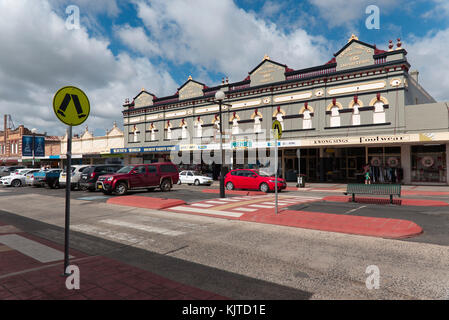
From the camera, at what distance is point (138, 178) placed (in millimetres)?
17891

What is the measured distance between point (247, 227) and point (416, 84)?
85.3ft

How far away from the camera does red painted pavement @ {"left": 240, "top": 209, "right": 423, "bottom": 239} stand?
7.36 metres

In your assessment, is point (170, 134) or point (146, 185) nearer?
point (146, 185)

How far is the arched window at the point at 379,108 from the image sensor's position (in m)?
23.0

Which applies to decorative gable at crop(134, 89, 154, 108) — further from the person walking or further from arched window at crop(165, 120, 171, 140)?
the person walking

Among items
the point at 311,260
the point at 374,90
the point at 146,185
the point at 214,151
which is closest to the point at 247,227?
the point at 311,260

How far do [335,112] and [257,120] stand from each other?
7.60 meters

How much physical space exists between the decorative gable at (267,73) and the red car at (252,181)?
484 inches

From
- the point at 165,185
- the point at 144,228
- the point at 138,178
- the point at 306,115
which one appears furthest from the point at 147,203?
the point at 306,115

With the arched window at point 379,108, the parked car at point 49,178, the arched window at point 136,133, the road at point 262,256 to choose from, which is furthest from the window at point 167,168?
the arched window at point 136,133

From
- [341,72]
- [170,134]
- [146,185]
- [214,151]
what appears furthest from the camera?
[170,134]

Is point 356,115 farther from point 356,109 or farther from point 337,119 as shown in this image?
point 337,119
